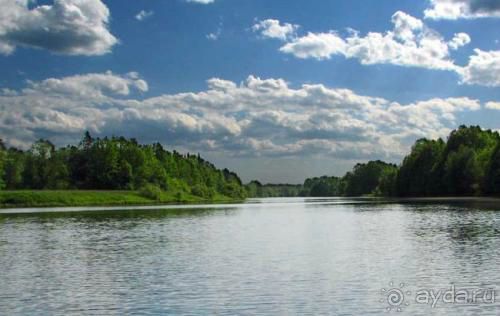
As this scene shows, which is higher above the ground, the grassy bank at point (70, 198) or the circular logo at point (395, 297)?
the grassy bank at point (70, 198)

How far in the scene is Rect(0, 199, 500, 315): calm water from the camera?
69.6 ft

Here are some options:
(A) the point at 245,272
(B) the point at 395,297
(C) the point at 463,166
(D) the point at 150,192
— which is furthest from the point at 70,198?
(B) the point at 395,297

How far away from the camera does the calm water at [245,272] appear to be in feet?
69.6

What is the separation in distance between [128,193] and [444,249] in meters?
143

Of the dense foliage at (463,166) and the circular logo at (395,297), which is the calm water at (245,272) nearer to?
the circular logo at (395,297)

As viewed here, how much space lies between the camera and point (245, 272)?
93.4 feet

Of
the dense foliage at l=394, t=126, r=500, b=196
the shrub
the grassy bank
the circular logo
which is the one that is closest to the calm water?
the circular logo

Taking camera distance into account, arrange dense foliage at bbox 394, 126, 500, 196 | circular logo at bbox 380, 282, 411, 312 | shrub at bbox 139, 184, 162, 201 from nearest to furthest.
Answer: circular logo at bbox 380, 282, 411, 312 → dense foliage at bbox 394, 126, 500, 196 → shrub at bbox 139, 184, 162, 201

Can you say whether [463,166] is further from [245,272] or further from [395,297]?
[395,297]

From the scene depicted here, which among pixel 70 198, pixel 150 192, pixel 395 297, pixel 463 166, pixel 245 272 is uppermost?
pixel 463 166

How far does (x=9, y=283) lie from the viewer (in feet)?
86.9

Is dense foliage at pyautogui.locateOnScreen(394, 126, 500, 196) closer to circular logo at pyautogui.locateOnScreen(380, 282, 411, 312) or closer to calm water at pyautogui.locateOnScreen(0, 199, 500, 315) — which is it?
calm water at pyautogui.locateOnScreen(0, 199, 500, 315)

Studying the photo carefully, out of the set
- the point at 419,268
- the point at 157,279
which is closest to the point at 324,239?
the point at 419,268

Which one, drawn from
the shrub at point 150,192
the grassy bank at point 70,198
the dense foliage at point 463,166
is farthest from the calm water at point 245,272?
the shrub at point 150,192
